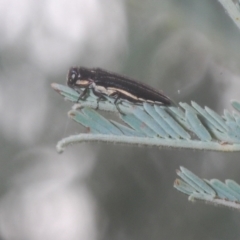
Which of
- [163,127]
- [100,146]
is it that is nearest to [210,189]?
[163,127]

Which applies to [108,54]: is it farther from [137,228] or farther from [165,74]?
[137,228]

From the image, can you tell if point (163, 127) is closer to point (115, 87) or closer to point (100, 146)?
point (115, 87)

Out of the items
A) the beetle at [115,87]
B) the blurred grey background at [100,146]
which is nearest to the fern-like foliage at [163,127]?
the beetle at [115,87]

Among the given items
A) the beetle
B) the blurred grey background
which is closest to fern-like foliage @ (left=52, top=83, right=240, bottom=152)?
the beetle

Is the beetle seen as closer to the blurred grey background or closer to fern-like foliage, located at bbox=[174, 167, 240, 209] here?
fern-like foliage, located at bbox=[174, 167, 240, 209]

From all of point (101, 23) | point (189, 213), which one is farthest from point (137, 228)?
point (101, 23)

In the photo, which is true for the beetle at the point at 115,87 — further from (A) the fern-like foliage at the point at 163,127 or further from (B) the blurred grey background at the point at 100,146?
(B) the blurred grey background at the point at 100,146
